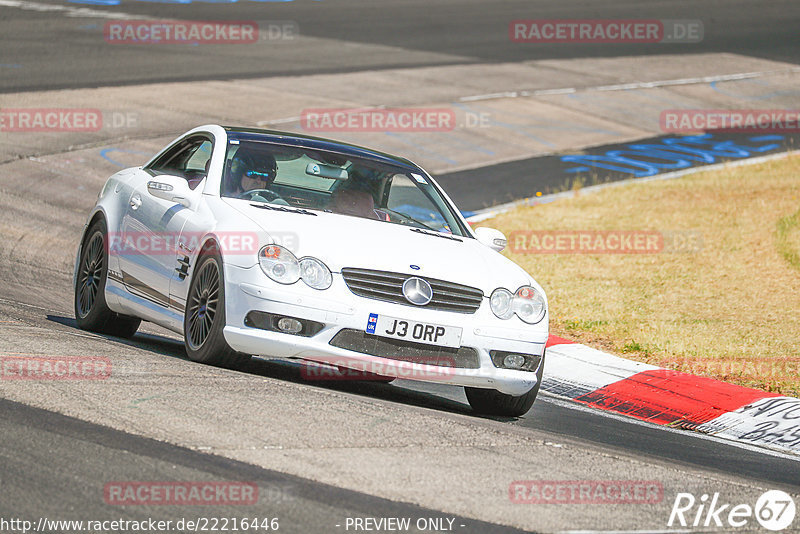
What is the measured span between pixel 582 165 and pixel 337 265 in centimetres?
1441

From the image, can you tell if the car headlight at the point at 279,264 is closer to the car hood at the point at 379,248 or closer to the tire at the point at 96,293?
the car hood at the point at 379,248

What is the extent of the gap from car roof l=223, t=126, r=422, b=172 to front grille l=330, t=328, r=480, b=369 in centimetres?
→ 197

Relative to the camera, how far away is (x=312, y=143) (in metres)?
8.52

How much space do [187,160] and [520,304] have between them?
282 centimetres

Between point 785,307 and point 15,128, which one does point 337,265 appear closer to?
point 785,307

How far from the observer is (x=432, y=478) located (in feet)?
17.8

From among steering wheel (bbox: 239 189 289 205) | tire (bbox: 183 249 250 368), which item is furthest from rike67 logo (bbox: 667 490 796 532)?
steering wheel (bbox: 239 189 289 205)

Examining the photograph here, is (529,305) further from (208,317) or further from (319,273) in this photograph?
(208,317)

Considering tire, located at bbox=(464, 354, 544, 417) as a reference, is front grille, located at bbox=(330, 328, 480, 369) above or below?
above

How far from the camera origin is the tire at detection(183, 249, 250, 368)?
7.01 m

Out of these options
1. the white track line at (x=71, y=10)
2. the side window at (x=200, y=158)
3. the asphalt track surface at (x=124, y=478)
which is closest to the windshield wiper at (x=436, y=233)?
the side window at (x=200, y=158)

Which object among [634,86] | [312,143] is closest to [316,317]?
[312,143]

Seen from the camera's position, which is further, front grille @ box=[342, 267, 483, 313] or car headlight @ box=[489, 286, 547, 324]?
car headlight @ box=[489, 286, 547, 324]

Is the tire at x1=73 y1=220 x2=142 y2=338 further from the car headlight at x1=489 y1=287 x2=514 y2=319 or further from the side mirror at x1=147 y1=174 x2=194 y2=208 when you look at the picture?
the car headlight at x1=489 y1=287 x2=514 y2=319
